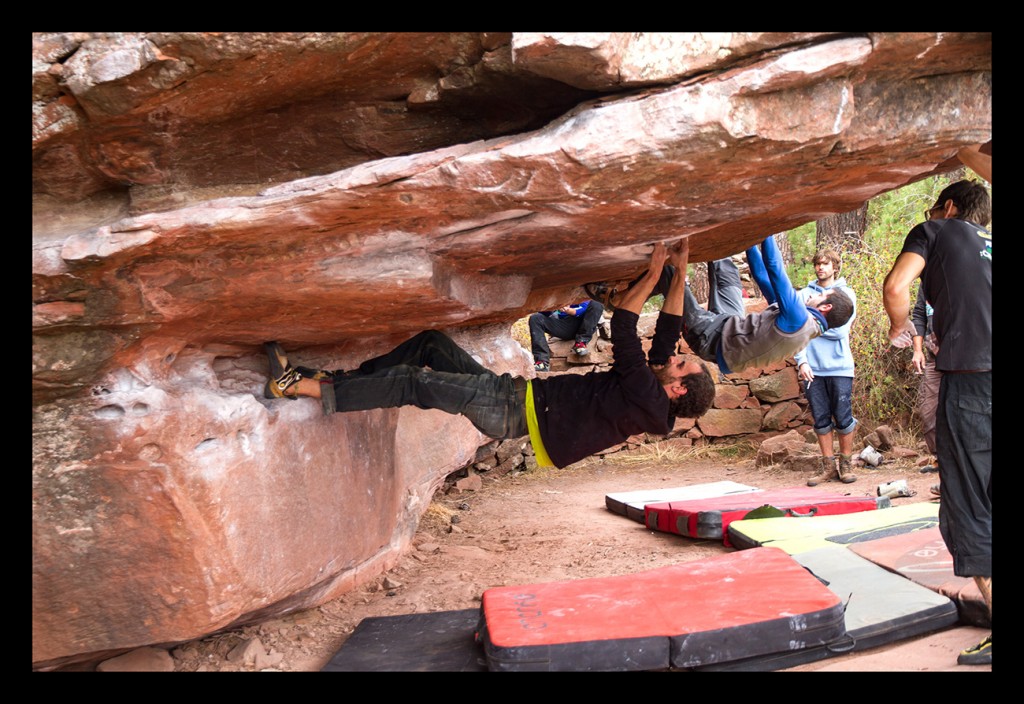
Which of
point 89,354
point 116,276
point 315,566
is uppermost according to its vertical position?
point 116,276

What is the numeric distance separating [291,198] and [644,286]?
1741 millimetres

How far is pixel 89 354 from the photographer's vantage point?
3.18m

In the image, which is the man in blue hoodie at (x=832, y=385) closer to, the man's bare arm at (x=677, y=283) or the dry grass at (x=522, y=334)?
the man's bare arm at (x=677, y=283)

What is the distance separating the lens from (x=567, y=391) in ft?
13.2

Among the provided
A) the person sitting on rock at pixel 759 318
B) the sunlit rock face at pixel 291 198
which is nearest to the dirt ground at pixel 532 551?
the sunlit rock face at pixel 291 198

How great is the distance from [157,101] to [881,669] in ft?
11.8

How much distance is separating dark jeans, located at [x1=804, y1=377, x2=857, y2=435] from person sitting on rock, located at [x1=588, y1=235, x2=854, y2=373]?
182cm

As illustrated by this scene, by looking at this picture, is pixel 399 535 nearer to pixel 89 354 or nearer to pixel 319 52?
pixel 89 354

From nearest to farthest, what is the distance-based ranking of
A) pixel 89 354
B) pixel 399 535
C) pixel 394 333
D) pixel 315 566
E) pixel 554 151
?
Result: pixel 554 151, pixel 89 354, pixel 315 566, pixel 394 333, pixel 399 535

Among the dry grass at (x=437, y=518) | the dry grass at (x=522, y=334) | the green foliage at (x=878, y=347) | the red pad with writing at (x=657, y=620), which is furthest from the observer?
the dry grass at (x=522, y=334)

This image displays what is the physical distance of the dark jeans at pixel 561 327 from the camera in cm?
977

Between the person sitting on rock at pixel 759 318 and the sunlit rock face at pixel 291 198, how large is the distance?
88cm

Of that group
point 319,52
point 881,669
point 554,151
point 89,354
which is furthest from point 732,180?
point 89,354

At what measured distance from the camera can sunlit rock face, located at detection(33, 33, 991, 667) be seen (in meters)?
2.69
